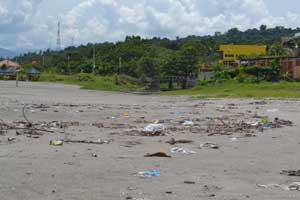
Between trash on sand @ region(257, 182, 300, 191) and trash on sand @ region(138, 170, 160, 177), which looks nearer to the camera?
trash on sand @ region(257, 182, 300, 191)

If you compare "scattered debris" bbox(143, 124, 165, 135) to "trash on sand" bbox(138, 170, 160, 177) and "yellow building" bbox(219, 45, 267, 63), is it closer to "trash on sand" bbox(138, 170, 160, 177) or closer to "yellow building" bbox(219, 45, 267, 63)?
"trash on sand" bbox(138, 170, 160, 177)

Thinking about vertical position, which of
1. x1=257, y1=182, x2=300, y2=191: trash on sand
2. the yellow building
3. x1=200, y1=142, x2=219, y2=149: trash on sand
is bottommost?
x1=200, y1=142, x2=219, y2=149: trash on sand

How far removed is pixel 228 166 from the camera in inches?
451

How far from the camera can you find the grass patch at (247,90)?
5091 cm

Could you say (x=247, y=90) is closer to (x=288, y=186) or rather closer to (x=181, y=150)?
(x=181, y=150)

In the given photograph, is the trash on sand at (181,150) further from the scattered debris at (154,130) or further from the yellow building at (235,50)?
the yellow building at (235,50)

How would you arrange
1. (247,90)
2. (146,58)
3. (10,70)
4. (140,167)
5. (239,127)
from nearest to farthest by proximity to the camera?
(140,167) → (239,127) → (247,90) → (146,58) → (10,70)

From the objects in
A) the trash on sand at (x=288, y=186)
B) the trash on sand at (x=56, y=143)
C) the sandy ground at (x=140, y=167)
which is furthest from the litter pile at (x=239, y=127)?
the trash on sand at (x=288, y=186)

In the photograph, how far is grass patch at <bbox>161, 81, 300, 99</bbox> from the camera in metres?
50.9

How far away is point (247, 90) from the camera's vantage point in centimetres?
5697

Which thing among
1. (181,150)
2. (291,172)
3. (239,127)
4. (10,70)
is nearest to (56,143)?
(181,150)

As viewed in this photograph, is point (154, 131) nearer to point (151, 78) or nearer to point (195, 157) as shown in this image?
point (195, 157)

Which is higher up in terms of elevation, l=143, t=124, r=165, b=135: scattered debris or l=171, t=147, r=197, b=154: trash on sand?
l=143, t=124, r=165, b=135: scattered debris

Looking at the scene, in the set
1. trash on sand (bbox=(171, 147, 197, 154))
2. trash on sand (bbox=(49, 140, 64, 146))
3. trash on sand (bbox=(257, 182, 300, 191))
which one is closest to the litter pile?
trash on sand (bbox=(171, 147, 197, 154))
